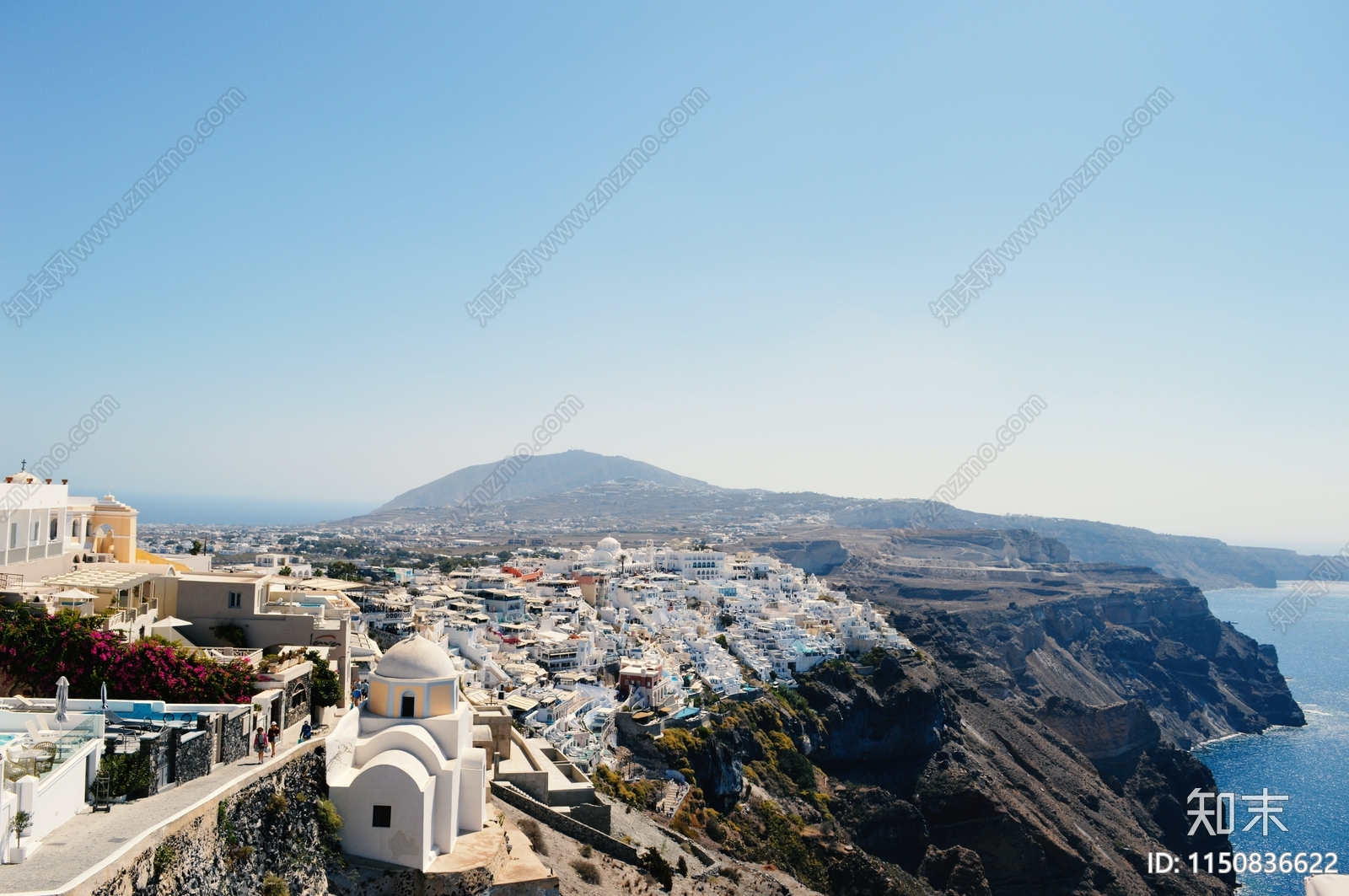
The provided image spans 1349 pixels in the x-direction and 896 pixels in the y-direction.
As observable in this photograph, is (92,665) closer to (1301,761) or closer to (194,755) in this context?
(194,755)

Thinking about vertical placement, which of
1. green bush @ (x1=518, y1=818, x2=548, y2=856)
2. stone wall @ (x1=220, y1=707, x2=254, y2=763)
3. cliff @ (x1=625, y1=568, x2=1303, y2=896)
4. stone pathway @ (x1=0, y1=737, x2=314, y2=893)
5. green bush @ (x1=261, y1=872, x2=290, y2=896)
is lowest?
cliff @ (x1=625, y1=568, x2=1303, y2=896)

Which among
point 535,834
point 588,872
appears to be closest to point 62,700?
point 535,834

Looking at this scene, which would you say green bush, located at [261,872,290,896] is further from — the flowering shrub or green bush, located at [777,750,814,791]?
green bush, located at [777,750,814,791]

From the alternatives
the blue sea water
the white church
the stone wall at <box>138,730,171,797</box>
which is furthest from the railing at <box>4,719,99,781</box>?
the blue sea water

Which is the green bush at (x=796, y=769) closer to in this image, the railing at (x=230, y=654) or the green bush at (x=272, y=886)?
the railing at (x=230, y=654)

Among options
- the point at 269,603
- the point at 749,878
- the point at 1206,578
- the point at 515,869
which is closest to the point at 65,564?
the point at 269,603

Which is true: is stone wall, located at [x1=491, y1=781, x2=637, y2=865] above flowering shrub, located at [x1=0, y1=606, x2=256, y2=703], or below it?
below

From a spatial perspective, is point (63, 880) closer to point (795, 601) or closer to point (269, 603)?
point (269, 603)
